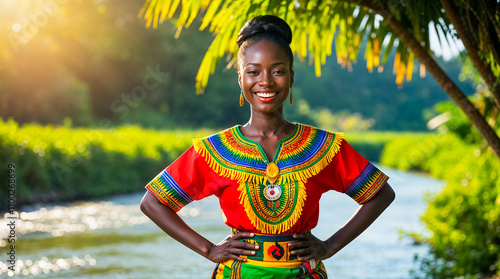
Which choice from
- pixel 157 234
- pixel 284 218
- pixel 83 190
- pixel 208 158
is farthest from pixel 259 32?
pixel 83 190

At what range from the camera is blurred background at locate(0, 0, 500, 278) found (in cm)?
716

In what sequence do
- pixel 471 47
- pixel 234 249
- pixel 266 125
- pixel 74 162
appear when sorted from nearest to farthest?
1. pixel 234 249
2. pixel 266 125
3. pixel 471 47
4. pixel 74 162

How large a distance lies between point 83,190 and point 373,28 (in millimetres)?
10696

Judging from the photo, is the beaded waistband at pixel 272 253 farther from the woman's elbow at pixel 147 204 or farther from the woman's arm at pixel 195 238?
the woman's elbow at pixel 147 204

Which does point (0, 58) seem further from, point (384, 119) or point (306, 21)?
point (384, 119)

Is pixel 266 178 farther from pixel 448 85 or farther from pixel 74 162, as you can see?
pixel 74 162

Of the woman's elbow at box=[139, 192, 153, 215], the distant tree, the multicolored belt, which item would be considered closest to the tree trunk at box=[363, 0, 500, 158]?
the distant tree

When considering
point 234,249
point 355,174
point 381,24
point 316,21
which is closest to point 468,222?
point 381,24

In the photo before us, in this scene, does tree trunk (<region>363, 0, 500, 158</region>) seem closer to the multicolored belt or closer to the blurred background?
the blurred background

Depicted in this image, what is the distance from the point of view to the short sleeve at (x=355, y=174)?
226cm

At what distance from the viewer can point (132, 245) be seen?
8.94m

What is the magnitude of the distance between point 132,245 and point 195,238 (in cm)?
697

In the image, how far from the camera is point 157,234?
1000 centimetres

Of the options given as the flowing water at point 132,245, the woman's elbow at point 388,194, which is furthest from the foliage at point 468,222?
the woman's elbow at point 388,194
